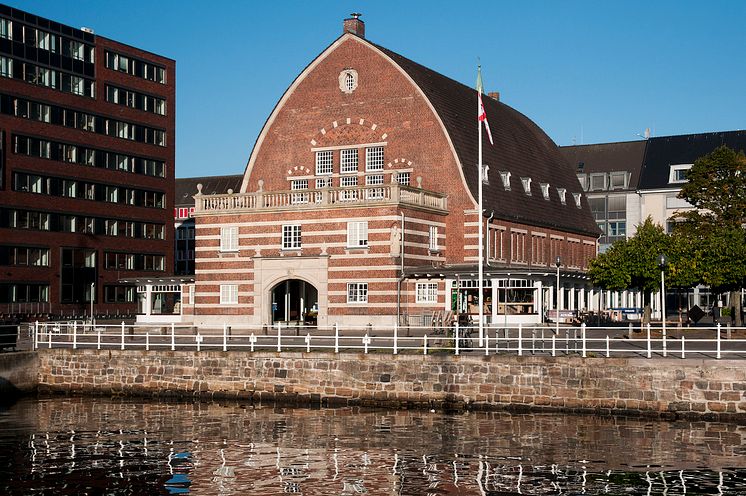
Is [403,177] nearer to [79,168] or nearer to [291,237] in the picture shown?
[291,237]

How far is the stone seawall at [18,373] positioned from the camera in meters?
42.7

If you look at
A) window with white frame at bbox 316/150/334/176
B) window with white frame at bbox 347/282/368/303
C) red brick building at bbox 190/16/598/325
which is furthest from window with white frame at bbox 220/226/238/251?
window with white frame at bbox 347/282/368/303

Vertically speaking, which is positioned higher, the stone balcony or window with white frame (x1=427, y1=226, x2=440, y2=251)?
the stone balcony

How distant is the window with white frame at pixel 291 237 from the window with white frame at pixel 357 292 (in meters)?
4.06

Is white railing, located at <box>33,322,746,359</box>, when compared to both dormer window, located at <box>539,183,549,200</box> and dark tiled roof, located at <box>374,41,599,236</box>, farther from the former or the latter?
dormer window, located at <box>539,183,549,200</box>

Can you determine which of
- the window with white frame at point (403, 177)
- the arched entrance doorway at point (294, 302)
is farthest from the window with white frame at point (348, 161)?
the arched entrance doorway at point (294, 302)

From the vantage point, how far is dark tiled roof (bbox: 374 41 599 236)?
6588 centimetres

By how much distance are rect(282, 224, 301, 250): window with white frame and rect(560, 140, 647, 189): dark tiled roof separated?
4855 centimetres

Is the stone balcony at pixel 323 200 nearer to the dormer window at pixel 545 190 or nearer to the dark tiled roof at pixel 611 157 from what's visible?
the dormer window at pixel 545 190

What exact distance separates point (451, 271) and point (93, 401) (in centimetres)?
2282

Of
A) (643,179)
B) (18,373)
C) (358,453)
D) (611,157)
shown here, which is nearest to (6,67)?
(18,373)

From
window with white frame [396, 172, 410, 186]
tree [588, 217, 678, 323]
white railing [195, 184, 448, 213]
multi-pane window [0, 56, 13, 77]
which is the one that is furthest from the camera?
multi-pane window [0, 56, 13, 77]

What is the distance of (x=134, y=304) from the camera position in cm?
9869

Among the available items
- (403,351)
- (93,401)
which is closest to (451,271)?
(403,351)
